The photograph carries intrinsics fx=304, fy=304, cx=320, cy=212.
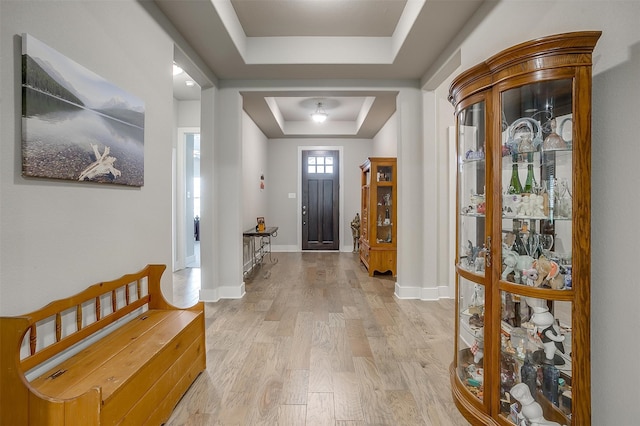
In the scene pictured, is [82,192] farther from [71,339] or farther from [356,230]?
[356,230]

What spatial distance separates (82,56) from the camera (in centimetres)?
162

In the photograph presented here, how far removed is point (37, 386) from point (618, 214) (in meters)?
2.59

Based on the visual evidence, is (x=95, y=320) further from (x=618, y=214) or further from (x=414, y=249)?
(x=414, y=249)

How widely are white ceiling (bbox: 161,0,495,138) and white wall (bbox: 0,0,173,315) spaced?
0.53 m

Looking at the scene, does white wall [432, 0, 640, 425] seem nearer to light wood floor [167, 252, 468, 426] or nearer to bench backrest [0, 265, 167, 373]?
light wood floor [167, 252, 468, 426]

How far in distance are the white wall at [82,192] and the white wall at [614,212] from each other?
8.35ft

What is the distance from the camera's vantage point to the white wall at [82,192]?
4.13ft

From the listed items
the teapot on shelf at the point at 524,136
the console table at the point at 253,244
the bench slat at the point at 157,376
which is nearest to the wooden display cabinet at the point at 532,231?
the teapot on shelf at the point at 524,136

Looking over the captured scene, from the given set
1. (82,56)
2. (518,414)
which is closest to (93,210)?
(82,56)

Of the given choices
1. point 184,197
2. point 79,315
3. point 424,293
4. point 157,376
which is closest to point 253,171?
point 184,197

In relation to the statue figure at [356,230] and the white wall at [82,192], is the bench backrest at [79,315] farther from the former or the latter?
the statue figure at [356,230]

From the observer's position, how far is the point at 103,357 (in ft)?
4.97

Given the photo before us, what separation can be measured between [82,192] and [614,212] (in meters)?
2.57

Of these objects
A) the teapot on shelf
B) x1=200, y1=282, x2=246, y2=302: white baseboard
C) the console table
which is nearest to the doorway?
the console table
